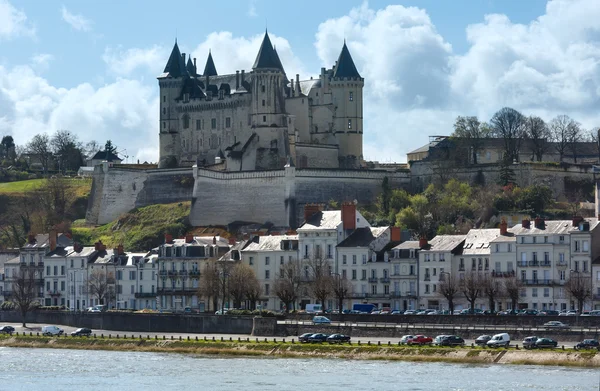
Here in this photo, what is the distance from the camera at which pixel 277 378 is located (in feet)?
207

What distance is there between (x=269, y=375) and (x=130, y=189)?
65.6 metres

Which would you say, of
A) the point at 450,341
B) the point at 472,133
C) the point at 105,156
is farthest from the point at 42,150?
the point at 450,341

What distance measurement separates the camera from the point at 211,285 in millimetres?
85250

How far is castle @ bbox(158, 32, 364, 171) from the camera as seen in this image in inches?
4887

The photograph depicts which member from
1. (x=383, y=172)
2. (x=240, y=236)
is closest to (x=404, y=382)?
(x=240, y=236)

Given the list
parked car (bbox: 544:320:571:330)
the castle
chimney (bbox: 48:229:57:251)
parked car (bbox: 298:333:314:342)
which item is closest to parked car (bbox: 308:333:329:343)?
parked car (bbox: 298:333:314:342)

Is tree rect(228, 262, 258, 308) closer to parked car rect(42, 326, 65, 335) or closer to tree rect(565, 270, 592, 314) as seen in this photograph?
parked car rect(42, 326, 65, 335)

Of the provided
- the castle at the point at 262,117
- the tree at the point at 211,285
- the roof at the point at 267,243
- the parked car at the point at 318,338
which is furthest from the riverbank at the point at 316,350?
the castle at the point at 262,117

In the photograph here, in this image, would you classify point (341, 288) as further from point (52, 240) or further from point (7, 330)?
point (52, 240)

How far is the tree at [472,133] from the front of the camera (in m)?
123

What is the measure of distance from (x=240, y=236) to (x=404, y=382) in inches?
1919

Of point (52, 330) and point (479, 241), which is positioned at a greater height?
point (479, 241)

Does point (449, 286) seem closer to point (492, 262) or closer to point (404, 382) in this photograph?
point (492, 262)

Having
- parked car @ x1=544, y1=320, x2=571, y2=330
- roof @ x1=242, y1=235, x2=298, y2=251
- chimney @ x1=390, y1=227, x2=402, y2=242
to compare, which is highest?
chimney @ x1=390, y1=227, x2=402, y2=242
